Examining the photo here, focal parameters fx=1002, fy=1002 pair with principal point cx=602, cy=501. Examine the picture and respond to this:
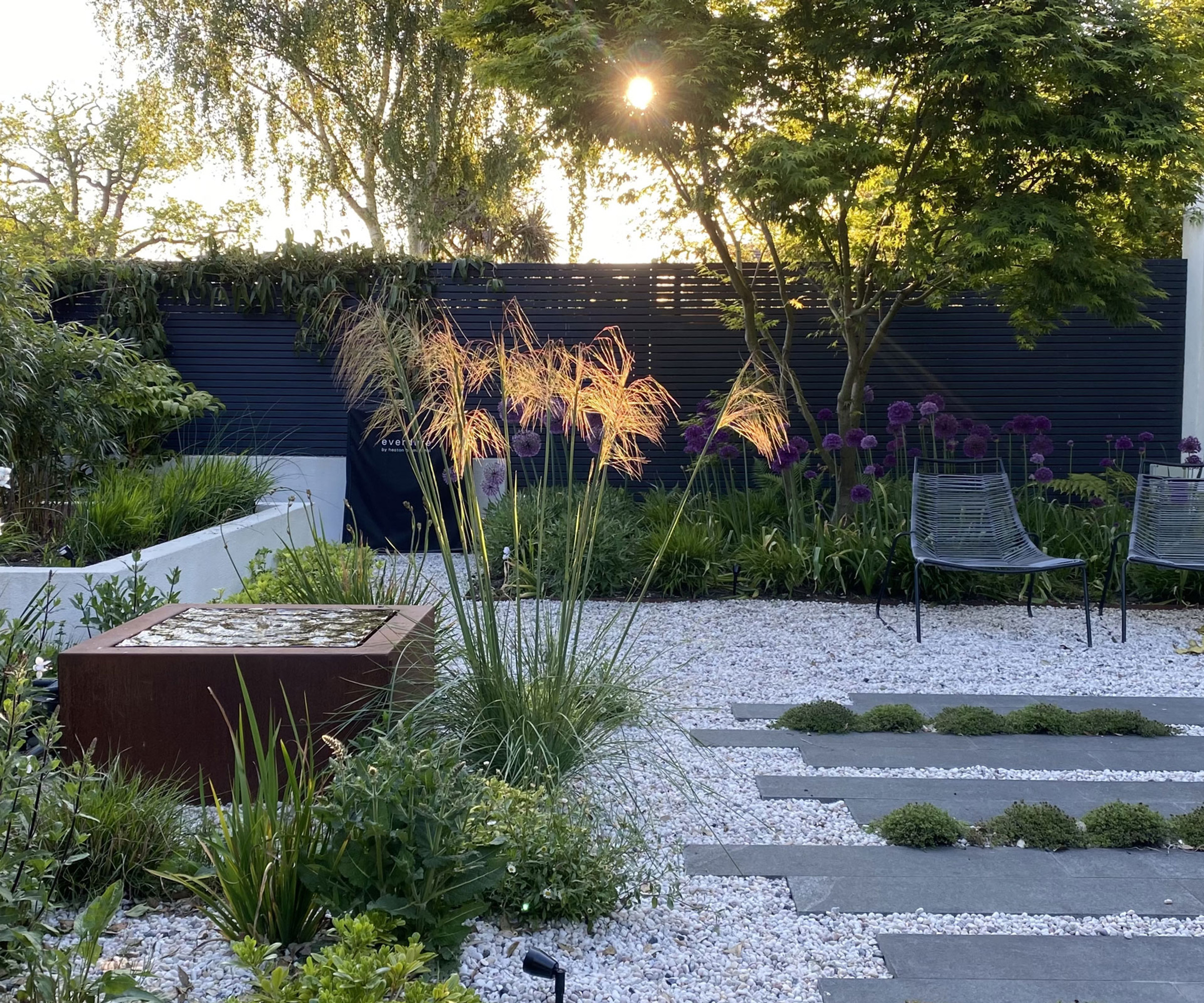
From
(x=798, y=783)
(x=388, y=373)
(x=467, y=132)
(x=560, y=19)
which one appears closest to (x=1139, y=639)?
(x=798, y=783)

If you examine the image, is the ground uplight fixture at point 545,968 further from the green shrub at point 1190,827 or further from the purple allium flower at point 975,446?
the purple allium flower at point 975,446

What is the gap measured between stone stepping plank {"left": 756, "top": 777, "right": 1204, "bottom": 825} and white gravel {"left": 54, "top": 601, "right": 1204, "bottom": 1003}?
0.21 ft

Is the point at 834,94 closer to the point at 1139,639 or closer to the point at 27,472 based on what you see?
the point at 1139,639

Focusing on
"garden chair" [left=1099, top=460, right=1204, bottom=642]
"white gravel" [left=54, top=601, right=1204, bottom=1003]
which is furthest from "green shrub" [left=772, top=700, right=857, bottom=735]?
"garden chair" [left=1099, top=460, right=1204, bottom=642]

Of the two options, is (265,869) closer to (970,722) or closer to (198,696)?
(198,696)

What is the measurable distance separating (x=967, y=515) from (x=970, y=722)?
7.98 ft

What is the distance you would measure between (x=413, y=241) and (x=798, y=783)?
47.1 ft

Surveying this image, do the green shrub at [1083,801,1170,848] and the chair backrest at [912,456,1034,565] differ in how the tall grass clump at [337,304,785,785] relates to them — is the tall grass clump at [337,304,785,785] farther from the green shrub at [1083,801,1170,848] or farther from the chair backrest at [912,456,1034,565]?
the chair backrest at [912,456,1034,565]

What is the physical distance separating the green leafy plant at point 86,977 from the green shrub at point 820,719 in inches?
98.5

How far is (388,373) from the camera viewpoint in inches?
119

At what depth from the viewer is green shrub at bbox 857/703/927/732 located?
3.63 m

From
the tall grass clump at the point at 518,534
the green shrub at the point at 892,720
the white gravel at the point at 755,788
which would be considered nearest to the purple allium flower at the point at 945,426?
the white gravel at the point at 755,788

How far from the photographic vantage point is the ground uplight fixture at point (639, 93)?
6.08 metres

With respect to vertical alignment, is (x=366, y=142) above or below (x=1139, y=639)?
above
